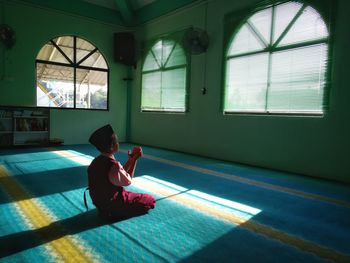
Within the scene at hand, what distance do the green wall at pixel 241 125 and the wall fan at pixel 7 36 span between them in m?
2.99

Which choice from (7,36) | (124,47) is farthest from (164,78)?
(7,36)

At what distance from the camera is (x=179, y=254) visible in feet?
5.31

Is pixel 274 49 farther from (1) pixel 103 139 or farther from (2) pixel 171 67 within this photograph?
(1) pixel 103 139

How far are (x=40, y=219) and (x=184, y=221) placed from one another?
117 cm

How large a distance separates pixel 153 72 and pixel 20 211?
5.03 meters

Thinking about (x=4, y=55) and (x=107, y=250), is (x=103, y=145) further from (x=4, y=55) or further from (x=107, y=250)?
(x=4, y=55)

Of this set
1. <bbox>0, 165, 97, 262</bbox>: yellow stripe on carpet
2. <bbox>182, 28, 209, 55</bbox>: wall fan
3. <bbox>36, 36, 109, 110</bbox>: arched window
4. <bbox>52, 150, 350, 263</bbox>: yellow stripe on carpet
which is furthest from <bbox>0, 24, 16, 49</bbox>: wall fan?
<bbox>52, 150, 350, 263</bbox>: yellow stripe on carpet

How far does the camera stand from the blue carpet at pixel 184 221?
163 centimetres

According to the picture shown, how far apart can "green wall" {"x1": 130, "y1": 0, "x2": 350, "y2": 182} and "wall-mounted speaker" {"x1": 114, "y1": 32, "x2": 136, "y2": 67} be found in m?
0.33

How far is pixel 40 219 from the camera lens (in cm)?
208

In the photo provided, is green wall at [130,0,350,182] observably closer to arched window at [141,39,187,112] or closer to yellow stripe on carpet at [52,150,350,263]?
arched window at [141,39,187,112]

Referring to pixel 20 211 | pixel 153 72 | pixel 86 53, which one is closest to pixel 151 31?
pixel 153 72

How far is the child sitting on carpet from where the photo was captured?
1967 mm

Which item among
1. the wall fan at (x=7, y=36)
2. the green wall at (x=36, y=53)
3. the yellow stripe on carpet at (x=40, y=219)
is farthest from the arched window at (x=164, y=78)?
the yellow stripe on carpet at (x=40, y=219)
